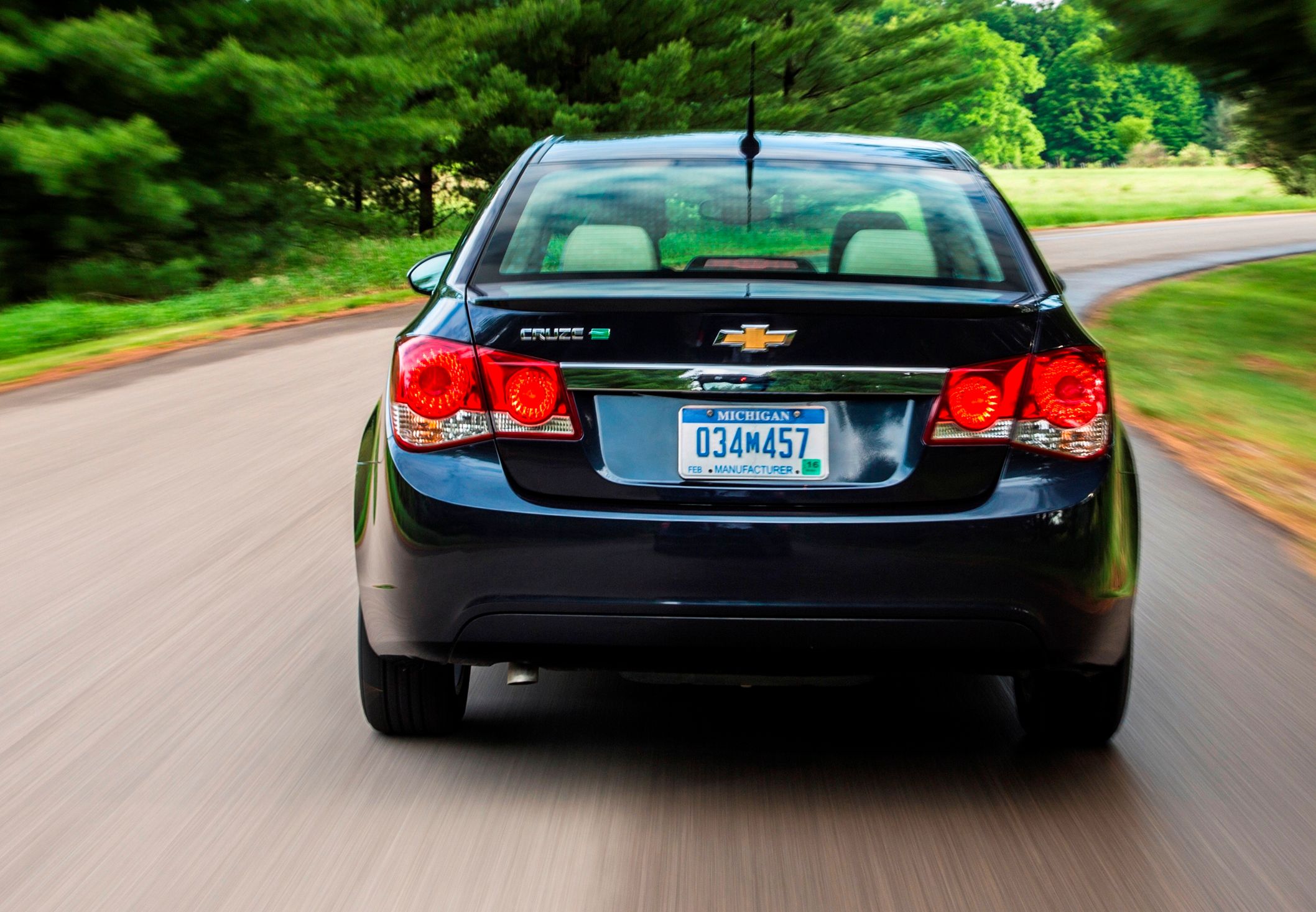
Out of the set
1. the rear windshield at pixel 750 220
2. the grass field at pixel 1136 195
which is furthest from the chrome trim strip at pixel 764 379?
the grass field at pixel 1136 195

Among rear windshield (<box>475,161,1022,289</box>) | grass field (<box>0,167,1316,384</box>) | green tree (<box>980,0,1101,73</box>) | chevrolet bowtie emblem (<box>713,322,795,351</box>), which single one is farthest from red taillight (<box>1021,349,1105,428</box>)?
green tree (<box>980,0,1101,73</box>)

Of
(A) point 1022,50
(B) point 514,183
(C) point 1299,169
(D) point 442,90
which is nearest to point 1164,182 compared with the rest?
(A) point 1022,50

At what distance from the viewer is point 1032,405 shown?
10.4ft

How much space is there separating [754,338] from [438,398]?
2.35ft

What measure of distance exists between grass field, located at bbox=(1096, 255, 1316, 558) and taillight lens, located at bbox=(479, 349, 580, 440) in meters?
1.60

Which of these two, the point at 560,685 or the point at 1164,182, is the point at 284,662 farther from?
the point at 1164,182

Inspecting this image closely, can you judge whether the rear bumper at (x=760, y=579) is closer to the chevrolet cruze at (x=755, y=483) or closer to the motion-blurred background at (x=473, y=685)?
the chevrolet cruze at (x=755, y=483)

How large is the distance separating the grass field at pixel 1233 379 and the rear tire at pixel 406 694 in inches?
76.0

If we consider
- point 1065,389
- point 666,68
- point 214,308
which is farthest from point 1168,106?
point 1065,389

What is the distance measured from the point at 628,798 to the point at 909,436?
3.42 feet

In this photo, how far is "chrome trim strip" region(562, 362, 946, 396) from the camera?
10.1 ft

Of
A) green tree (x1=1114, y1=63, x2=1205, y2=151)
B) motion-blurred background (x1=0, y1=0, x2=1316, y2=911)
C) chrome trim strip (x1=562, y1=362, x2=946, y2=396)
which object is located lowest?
green tree (x1=1114, y1=63, x2=1205, y2=151)

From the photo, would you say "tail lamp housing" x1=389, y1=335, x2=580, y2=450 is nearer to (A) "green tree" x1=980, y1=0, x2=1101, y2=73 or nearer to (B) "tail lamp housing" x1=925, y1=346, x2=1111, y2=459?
(B) "tail lamp housing" x1=925, y1=346, x2=1111, y2=459

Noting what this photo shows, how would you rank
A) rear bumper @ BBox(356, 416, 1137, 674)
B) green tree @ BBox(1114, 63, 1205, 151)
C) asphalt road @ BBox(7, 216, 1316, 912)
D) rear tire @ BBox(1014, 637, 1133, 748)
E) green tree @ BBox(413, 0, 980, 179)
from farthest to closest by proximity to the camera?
green tree @ BBox(1114, 63, 1205, 151), green tree @ BBox(413, 0, 980, 179), rear tire @ BBox(1014, 637, 1133, 748), rear bumper @ BBox(356, 416, 1137, 674), asphalt road @ BBox(7, 216, 1316, 912)
